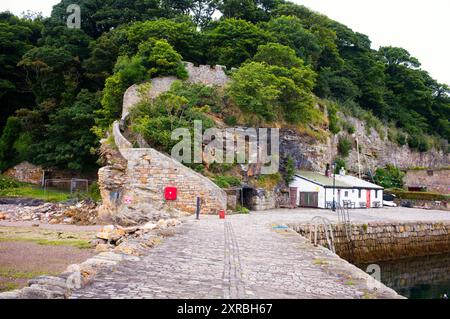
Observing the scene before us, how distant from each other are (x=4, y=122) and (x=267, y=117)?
2752cm

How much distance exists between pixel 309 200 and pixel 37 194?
2176cm

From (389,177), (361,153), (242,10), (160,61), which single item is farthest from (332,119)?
(160,61)

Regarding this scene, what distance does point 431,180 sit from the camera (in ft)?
141

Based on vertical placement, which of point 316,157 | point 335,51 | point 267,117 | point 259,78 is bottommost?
point 316,157

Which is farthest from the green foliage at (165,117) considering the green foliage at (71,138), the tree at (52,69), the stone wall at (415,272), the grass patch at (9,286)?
the tree at (52,69)

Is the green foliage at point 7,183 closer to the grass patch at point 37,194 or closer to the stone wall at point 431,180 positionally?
the grass patch at point 37,194

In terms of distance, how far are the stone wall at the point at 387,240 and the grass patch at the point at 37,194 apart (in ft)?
73.7

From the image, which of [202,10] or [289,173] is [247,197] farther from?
[202,10]

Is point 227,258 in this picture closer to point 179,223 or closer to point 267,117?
point 179,223

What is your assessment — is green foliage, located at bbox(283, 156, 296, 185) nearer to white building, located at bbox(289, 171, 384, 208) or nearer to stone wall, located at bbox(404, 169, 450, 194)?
white building, located at bbox(289, 171, 384, 208)

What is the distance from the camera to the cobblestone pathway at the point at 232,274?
5934 mm

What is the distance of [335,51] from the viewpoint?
149 ft

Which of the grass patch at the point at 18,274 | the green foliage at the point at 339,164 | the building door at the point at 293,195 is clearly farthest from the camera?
the green foliage at the point at 339,164
